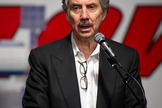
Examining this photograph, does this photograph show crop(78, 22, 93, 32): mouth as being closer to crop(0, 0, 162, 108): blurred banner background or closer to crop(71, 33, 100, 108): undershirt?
crop(71, 33, 100, 108): undershirt

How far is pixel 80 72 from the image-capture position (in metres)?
1.87

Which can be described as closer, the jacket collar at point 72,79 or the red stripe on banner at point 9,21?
the jacket collar at point 72,79

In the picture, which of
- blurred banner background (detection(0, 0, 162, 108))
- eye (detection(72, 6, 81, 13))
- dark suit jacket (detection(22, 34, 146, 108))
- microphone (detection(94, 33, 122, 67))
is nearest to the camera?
microphone (detection(94, 33, 122, 67))

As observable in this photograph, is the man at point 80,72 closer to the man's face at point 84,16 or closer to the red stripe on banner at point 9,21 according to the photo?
the man's face at point 84,16

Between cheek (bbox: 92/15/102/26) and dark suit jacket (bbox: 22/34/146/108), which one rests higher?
cheek (bbox: 92/15/102/26)

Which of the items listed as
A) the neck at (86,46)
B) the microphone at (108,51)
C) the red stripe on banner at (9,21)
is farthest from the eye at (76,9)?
the red stripe on banner at (9,21)

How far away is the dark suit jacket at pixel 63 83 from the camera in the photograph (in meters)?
1.70

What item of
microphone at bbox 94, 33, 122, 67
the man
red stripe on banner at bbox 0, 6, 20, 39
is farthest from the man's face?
red stripe on banner at bbox 0, 6, 20, 39

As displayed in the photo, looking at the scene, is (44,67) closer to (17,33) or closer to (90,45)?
(90,45)

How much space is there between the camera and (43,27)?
11.4 ft

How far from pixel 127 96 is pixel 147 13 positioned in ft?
6.41

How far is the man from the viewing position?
5.63ft

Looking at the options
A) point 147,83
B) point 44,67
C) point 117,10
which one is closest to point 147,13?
point 117,10

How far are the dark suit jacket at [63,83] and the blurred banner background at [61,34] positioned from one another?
1607 mm
